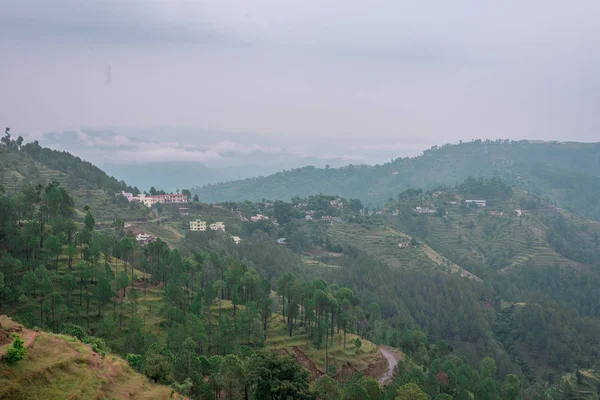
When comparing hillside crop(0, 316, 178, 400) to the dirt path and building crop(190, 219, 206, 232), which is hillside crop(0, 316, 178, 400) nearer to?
the dirt path

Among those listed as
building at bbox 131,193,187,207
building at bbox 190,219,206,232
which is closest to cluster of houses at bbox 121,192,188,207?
building at bbox 131,193,187,207

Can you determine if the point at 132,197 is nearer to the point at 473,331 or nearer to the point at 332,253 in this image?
the point at 332,253

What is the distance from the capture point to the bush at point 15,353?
1484 cm

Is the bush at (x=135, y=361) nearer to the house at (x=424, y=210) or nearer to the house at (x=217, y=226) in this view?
the house at (x=217, y=226)

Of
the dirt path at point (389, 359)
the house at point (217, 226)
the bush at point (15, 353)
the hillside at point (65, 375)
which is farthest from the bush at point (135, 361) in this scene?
the house at point (217, 226)

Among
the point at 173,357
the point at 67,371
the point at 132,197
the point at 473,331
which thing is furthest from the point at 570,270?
the point at 67,371

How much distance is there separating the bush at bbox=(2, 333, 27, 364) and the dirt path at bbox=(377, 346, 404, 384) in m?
28.2

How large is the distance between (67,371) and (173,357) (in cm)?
928

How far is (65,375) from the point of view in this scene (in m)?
16.1

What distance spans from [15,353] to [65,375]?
1.86 m

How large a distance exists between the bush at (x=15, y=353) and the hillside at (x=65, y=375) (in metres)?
0.16

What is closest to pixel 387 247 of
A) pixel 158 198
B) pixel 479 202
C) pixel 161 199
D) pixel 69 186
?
pixel 161 199

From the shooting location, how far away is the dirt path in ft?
127

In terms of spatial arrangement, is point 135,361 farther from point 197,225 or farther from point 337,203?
point 337,203
